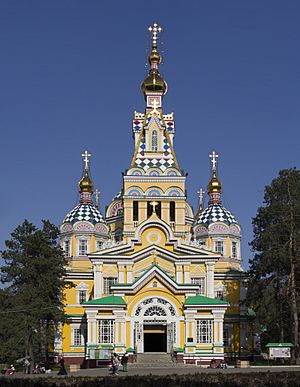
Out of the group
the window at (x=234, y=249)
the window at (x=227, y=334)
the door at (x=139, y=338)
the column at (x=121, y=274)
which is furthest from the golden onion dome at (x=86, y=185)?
the door at (x=139, y=338)

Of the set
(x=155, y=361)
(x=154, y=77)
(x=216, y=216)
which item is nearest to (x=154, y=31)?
(x=154, y=77)

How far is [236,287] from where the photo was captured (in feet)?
190

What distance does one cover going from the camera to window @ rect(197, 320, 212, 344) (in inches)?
1923

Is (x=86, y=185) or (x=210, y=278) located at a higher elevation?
(x=86, y=185)

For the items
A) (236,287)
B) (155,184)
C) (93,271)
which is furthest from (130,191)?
(236,287)

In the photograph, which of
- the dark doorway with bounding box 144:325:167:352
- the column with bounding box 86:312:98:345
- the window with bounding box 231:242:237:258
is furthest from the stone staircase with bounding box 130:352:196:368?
the window with bounding box 231:242:237:258

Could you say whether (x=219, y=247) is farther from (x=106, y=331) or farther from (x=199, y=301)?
(x=106, y=331)

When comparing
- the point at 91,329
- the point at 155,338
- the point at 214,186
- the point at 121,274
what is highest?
the point at 214,186

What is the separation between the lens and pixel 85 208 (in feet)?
201

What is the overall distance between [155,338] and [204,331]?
3.92m

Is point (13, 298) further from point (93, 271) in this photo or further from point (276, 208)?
point (276, 208)

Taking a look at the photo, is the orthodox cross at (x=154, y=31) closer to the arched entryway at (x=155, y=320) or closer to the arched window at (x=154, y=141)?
the arched window at (x=154, y=141)

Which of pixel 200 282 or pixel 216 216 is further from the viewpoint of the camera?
pixel 216 216

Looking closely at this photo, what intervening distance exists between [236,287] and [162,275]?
1100 cm
